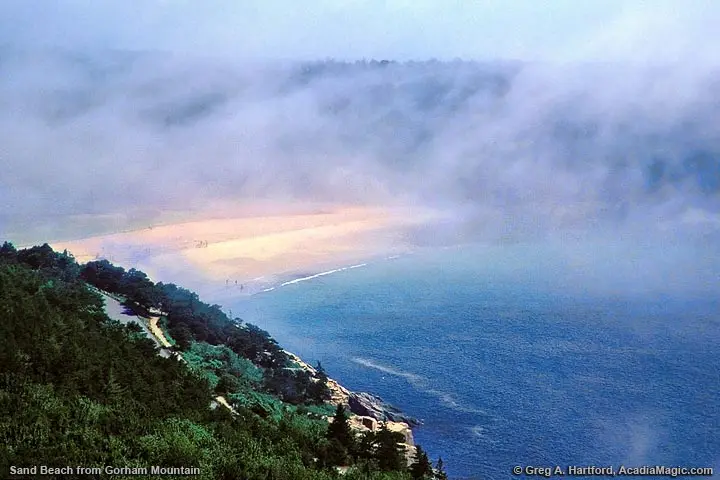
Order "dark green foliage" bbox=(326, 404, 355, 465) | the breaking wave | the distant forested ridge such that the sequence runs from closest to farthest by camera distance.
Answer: the distant forested ridge → "dark green foliage" bbox=(326, 404, 355, 465) → the breaking wave

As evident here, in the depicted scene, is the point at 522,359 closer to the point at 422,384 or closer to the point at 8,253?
the point at 422,384

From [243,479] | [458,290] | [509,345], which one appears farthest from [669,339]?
[243,479]

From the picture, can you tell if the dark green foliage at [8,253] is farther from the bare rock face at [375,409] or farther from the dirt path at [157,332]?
the bare rock face at [375,409]

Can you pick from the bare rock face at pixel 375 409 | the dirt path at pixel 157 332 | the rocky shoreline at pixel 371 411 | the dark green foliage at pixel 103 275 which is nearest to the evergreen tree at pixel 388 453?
the rocky shoreline at pixel 371 411

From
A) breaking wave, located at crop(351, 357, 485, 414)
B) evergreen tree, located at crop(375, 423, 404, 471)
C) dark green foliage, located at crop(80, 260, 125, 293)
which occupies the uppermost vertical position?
dark green foliage, located at crop(80, 260, 125, 293)

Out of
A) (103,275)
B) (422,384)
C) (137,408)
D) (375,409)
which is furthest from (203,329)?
(137,408)

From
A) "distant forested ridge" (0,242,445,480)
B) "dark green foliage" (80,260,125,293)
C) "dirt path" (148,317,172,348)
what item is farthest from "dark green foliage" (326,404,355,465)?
"dark green foliage" (80,260,125,293)

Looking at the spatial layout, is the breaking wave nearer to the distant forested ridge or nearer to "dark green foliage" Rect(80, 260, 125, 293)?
the distant forested ridge
